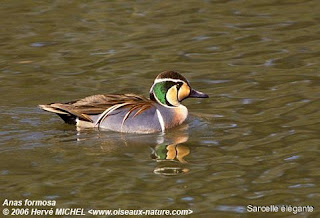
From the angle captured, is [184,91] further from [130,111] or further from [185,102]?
[185,102]

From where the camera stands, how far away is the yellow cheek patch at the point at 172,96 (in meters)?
11.0

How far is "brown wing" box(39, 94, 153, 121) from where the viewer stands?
10641mm

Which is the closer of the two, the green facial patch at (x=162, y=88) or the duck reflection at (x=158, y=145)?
the duck reflection at (x=158, y=145)

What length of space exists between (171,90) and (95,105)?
92 cm

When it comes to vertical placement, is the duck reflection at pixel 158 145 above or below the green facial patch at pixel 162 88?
below

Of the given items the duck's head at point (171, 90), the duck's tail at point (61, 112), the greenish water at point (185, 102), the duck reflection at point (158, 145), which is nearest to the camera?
the greenish water at point (185, 102)

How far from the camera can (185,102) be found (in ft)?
39.1

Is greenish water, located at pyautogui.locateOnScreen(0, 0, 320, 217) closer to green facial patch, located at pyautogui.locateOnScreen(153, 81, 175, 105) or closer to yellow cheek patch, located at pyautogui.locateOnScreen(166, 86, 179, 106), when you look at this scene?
yellow cheek patch, located at pyautogui.locateOnScreen(166, 86, 179, 106)

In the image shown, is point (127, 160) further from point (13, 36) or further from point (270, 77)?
point (13, 36)

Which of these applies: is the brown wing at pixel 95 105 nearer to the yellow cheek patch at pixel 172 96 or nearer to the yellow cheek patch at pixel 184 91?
the yellow cheek patch at pixel 172 96

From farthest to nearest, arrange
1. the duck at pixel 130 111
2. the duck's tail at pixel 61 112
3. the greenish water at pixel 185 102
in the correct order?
the duck at pixel 130 111, the duck's tail at pixel 61 112, the greenish water at pixel 185 102

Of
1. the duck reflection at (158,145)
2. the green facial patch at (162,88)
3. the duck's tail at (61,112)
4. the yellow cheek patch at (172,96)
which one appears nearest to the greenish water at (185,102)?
the duck reflection at (158,145)

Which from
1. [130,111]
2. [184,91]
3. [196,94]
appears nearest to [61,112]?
[130,111]

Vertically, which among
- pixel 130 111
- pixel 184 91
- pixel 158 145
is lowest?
pixel 158 145
